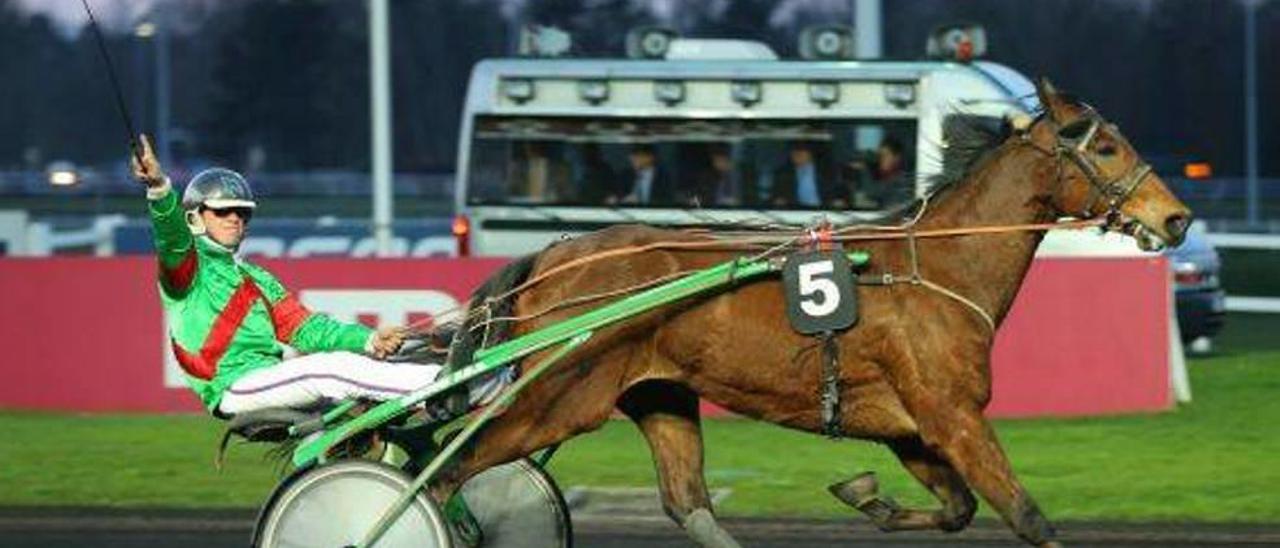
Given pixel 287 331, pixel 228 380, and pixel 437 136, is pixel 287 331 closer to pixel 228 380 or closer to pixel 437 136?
pixel 228 380

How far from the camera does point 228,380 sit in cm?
980

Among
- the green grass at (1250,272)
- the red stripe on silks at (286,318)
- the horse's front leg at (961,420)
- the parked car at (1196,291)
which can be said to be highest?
the red stripe on silks at (286,318)

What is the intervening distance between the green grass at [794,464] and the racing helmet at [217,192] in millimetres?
4260

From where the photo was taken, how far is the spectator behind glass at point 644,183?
2277 cm

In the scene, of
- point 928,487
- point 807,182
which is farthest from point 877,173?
point 928,487

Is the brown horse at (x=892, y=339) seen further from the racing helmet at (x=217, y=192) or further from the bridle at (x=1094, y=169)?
the racing helmet at (x=217, y=192)

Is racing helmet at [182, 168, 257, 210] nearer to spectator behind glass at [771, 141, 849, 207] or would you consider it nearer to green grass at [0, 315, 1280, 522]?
green grass at [0, 315, 1280, 522]

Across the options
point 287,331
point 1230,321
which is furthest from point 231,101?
point 287,331

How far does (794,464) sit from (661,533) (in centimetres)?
281

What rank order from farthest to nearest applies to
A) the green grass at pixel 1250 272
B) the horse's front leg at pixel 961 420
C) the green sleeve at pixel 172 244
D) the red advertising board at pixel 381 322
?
the green grass at pixel 1250 272
the red advertising board at pixel 381 322
the horse's front leg at pixel 961 420
the green sleeve at pixel 172 244

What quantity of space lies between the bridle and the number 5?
0.89m

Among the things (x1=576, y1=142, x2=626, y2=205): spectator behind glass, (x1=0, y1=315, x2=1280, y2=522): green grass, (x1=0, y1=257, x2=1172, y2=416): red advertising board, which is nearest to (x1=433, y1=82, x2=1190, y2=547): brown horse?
(x1=0, y1=315, x2=1280, y2=522): green grass

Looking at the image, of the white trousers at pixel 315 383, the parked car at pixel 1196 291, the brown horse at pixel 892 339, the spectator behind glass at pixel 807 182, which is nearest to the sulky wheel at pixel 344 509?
the brown horse at pixel 892 339

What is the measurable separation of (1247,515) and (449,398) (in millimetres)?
4829
